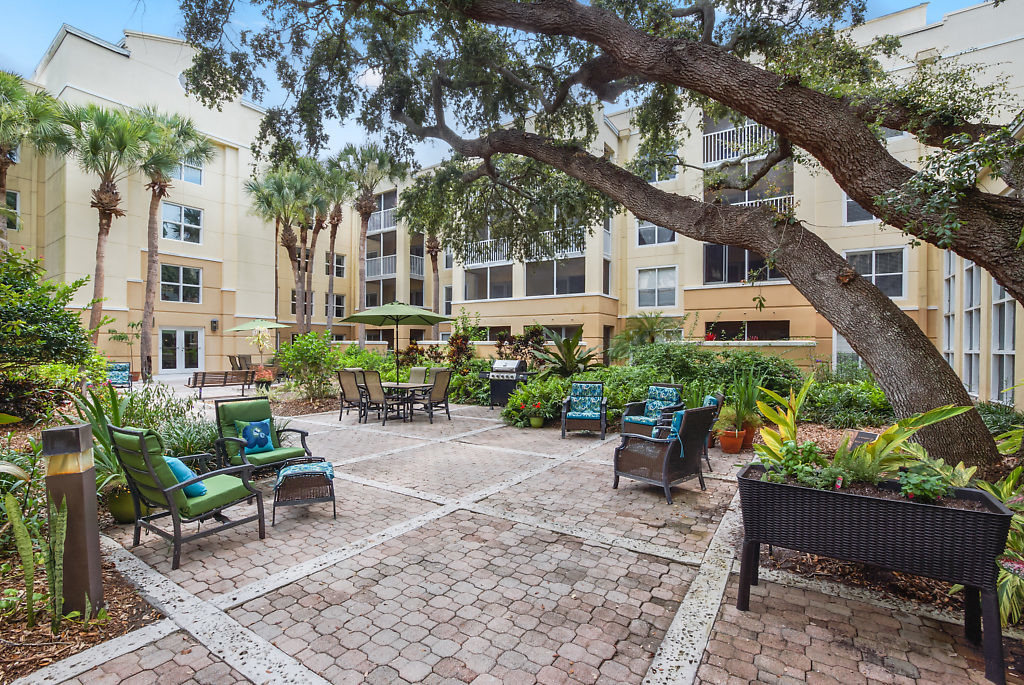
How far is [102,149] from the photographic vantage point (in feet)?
58.4

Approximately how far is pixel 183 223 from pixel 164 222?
0.79 meters

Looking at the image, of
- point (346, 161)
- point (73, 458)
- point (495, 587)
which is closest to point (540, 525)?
point (495, 587)

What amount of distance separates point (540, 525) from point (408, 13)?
7.44m

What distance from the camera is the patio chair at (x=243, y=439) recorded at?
207 inches

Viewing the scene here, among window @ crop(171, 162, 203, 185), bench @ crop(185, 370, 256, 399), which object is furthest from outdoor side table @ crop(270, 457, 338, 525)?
window @ crop(171, 162, 203, 185)

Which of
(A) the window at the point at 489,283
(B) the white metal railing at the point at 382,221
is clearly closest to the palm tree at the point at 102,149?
(B) the white metal railing at the point at 382,221

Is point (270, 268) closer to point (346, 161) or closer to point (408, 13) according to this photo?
point (346, 161)

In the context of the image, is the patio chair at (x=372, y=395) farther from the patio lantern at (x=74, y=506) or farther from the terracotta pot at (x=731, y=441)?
the patio lantern at (x=74, y=506)

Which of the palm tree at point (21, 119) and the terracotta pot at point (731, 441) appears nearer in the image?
the terracotta pot at point (731, 441)

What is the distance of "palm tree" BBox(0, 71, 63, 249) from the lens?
14.8 metres

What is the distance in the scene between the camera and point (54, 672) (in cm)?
247

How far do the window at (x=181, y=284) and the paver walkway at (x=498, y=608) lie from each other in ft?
71.9

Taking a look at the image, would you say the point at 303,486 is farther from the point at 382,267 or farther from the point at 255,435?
the point at 382,267

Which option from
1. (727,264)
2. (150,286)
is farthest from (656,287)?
(150,286)
